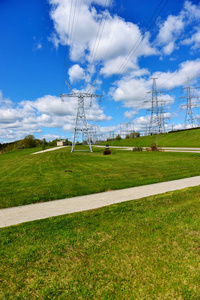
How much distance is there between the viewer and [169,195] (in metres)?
6.77

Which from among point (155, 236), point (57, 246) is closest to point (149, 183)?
point (155, 236)

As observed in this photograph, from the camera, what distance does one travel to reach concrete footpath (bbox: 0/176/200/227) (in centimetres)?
536

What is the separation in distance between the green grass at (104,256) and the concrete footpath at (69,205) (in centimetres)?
57

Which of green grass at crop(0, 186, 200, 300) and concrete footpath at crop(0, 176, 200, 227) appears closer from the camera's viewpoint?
green grass at crop(0, 186, 200, 300)

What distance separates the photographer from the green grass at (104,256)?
2607mm

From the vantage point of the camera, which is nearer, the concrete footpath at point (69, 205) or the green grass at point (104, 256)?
the green grass at point (104, 256)

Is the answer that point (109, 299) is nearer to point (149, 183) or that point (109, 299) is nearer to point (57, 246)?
point (57, 246)

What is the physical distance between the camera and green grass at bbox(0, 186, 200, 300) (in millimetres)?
2607

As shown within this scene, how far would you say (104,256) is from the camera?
131 inches

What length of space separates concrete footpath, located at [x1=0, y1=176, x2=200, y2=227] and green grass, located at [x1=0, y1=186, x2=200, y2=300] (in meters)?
0.57

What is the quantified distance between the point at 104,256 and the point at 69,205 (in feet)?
10.5

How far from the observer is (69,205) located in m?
6.26

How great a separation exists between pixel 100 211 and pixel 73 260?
7.49 ft

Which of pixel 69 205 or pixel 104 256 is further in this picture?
pixel 69 205
